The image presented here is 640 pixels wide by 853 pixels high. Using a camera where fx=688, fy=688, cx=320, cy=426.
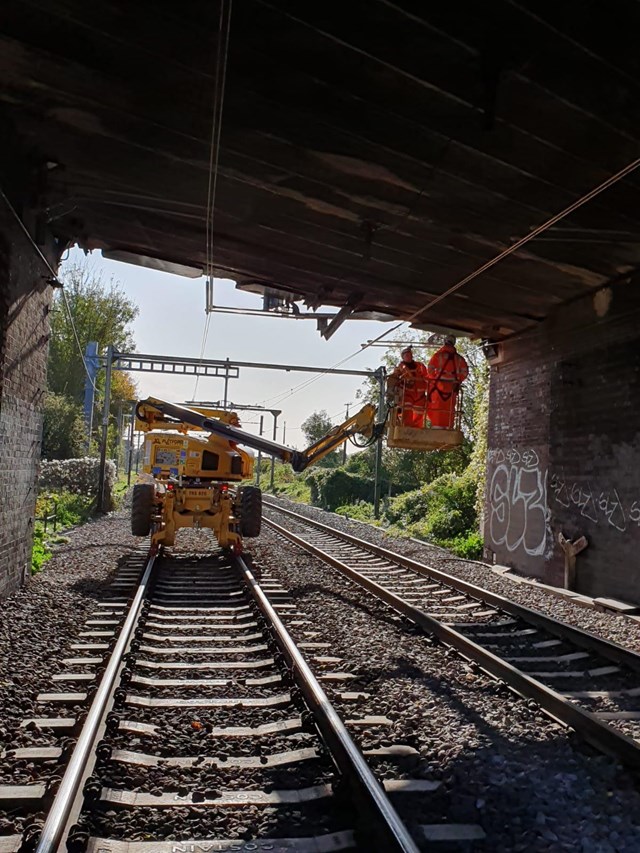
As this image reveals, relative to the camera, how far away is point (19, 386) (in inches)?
323

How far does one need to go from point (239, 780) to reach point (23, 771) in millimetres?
1132

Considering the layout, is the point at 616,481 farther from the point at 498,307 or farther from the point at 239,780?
the point at 239,780

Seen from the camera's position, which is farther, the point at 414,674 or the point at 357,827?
the point at 414,674

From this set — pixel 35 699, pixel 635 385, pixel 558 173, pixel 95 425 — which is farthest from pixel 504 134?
pixel 95 425

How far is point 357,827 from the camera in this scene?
3080mm

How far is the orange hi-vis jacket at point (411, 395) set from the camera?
34.5 feet

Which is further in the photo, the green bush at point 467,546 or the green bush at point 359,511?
the green bush at point 359,511

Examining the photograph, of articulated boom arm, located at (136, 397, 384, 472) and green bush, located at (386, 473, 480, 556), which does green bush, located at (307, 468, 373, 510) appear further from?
articulated boom arm, located at (136, 397, 384, 472)

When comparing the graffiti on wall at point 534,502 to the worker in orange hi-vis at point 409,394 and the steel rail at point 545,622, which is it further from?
the worker in orange hi-vis at point 409,394

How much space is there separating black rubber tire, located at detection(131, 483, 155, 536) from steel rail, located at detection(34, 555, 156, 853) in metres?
6.69

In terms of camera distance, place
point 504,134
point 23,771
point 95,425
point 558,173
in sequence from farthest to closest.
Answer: point 95,425
point 558,173
point 504,134
point 23,771

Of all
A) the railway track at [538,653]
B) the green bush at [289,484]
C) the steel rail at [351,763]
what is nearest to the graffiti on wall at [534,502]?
the railway track at [538,653]

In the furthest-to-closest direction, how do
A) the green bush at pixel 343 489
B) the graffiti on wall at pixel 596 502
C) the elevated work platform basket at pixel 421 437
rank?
1. the green bush at pixel 343 489
2. the elevated work platform basket at pixel 421 437
3. the graffiti on wall at pixel 596 502

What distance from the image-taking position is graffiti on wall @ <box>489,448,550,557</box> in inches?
447
